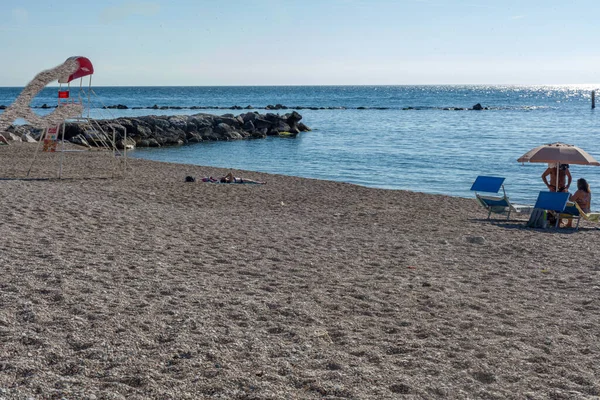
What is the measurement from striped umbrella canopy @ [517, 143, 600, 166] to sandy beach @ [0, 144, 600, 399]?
156 centimetres

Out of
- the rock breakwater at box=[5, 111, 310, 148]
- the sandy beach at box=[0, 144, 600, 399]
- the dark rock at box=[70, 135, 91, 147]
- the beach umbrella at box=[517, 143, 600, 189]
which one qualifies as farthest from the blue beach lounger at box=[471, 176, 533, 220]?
the dark rock at box=[70, 135, 91, 147]

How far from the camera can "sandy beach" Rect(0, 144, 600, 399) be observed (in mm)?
4062

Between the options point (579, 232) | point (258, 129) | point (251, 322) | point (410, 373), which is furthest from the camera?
point (258, 129)

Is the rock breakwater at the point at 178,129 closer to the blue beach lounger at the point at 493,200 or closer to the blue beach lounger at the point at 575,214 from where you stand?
the blue beach lounger at the point at 493,200

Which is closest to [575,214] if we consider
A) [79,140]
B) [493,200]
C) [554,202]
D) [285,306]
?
[554,202]

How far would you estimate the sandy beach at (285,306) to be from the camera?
4.06 meters

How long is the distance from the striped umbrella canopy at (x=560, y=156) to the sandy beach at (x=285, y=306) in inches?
61.5

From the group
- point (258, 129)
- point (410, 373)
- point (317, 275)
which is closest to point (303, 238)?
point (317, 275)

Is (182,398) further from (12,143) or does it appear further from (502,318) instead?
(12,143)

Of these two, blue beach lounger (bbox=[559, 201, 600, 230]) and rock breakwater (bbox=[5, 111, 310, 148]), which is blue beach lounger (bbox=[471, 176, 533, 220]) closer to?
blue beach lounger (bbox=[559, 201, 600, 230])

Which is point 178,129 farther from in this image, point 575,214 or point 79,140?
point 575,214

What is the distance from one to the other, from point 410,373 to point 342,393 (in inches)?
24.0

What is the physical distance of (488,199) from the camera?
12.2 meters

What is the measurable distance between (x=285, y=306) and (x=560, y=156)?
8007 millimetres
